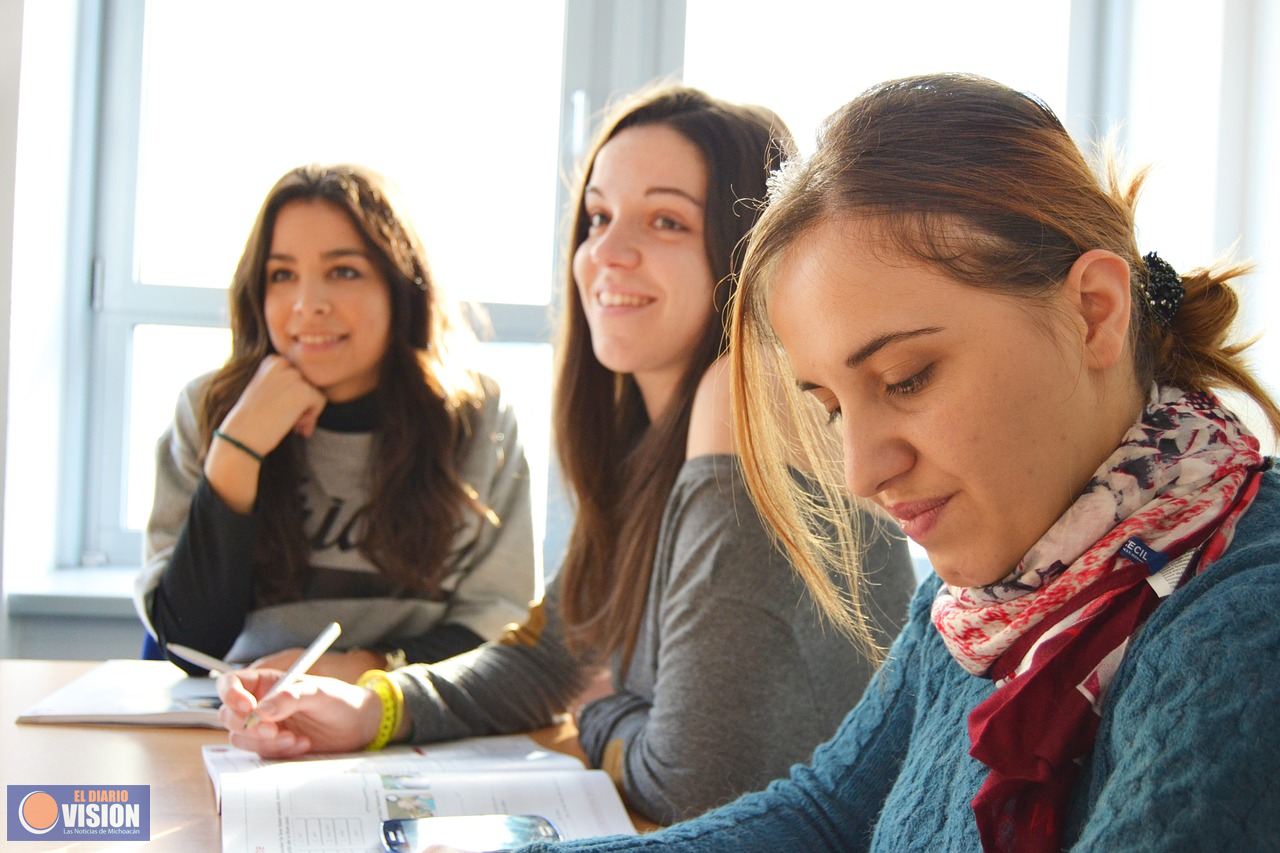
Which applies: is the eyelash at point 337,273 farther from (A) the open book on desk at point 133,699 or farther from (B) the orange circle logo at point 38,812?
(B) the orange circle logo at point 38,812

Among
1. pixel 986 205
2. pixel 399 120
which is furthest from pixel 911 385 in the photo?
pixel 399 120

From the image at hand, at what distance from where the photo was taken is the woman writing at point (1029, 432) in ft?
2.18

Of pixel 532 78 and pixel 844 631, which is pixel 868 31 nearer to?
pixel 532 78

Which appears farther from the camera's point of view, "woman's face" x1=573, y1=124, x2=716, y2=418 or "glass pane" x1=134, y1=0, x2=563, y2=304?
"glass pane" x1=134, y1=0, x2=563, y2=304

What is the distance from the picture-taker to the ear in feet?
2.43

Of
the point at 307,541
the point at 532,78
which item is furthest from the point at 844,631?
the point at 532,78

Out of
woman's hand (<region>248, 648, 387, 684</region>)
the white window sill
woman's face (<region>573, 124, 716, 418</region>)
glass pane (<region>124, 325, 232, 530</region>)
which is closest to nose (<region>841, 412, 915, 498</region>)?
woman's face (<region>573, 124, 716, 418</region>)

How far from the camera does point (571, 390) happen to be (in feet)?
5.20

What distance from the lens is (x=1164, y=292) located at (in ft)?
2.64

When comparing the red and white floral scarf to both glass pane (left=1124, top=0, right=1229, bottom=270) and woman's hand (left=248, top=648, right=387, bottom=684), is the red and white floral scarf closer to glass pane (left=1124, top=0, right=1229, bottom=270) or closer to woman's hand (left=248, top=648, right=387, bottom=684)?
woman's hand (left=248, top=648, right=387, bottom=684)

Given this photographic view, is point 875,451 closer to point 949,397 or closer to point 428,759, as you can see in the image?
point 949,397

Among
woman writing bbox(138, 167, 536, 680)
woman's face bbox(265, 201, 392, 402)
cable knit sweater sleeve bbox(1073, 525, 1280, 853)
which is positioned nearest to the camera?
cable knit sweater sleeve bbox(1073, 525, 1280, 853)

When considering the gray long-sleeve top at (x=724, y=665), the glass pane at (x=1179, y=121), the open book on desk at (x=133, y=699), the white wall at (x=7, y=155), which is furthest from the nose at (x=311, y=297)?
the glass pane at (x=1179, y=121)

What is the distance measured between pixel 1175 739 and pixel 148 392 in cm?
261
